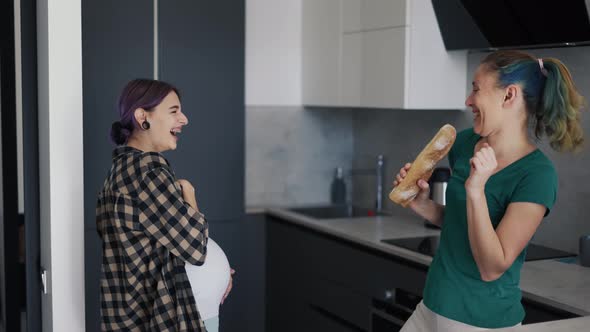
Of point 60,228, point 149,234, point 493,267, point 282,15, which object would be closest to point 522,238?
point 493,267

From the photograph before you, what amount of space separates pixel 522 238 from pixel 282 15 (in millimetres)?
2703

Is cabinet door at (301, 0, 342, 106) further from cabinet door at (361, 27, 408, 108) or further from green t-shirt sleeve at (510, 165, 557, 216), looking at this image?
green t-shirt sleeve at (510, 165, 557, 216)

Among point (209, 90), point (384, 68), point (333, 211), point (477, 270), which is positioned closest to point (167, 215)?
point (477, 270)

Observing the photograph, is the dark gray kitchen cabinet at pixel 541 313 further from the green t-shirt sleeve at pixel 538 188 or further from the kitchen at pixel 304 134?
the green t-shirt sleeve at pixel 538 188

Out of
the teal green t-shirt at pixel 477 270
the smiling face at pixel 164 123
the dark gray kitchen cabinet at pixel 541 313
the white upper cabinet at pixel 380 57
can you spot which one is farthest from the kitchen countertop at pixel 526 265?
the smiling face at pixel 164 123

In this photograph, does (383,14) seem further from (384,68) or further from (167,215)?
(167,215)

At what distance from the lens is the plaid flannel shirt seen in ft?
7.04

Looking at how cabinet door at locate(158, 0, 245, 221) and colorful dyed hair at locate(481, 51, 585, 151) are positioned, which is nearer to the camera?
colorful dyed hair at locate(481, 51, 585, 151)

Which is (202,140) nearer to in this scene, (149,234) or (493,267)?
(149,234)

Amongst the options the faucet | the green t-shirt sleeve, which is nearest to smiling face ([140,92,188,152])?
the green t-shirt sleeve

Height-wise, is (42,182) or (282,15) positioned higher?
(282,15)

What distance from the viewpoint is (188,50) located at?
346 centimetres

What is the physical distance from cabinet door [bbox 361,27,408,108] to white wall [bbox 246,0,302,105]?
0.63 meters

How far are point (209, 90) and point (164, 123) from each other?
127cm
